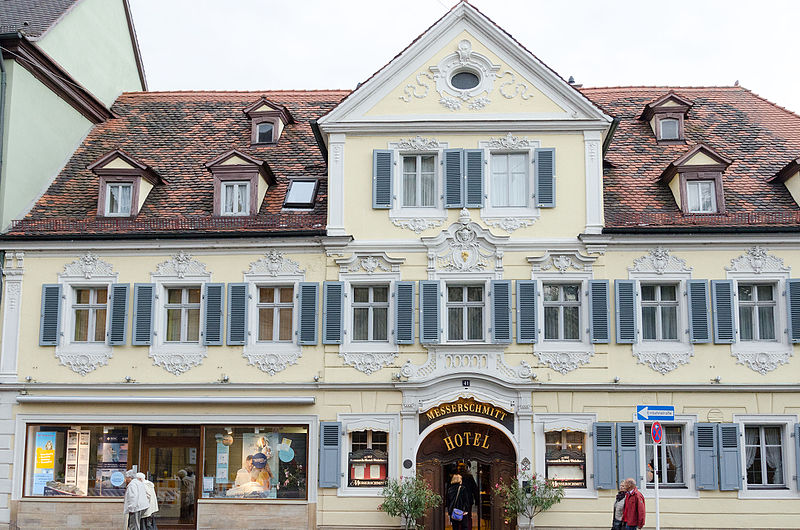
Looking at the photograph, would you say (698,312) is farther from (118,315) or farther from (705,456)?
(118,315)

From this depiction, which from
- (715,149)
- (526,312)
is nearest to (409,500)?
(526,312)

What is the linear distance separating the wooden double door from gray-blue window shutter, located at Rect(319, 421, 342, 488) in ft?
6.29

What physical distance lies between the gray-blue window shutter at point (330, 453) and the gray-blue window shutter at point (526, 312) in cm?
479

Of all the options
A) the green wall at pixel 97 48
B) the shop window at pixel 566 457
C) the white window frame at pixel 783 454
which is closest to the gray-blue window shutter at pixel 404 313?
the shop window at pixel 566 457

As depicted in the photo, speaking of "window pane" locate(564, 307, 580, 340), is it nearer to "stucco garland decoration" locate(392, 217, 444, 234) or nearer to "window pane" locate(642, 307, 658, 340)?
"window pane" locate(642, 307, 658, 340)

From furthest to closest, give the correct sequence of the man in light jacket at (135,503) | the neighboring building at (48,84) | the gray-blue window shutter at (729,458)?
the neighboring building at (48,84) → the gray-blue window shutter at (729,458) → the man in light jacket at (135,503)

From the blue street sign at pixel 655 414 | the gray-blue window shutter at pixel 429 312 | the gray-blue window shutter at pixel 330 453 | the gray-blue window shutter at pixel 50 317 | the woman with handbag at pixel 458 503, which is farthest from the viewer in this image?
the gray-blue window shutter at pixel 50 317

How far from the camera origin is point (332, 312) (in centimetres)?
2241

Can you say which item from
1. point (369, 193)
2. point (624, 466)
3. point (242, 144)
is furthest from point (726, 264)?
point (242, 144)

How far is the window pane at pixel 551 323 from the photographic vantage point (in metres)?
22.2

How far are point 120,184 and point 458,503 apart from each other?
1174cm

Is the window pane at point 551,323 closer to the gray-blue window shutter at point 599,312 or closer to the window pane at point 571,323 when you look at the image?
the window pane at point 571,323

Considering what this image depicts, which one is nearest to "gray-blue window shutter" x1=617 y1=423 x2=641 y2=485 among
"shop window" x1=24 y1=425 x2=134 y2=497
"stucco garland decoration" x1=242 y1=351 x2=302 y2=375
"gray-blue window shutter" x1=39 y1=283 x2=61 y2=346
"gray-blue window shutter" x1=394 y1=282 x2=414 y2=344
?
"gray-blue window shutter" x1=394 y1=282 x2=414 y2=344

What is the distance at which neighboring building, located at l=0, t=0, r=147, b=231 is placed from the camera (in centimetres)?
2375
